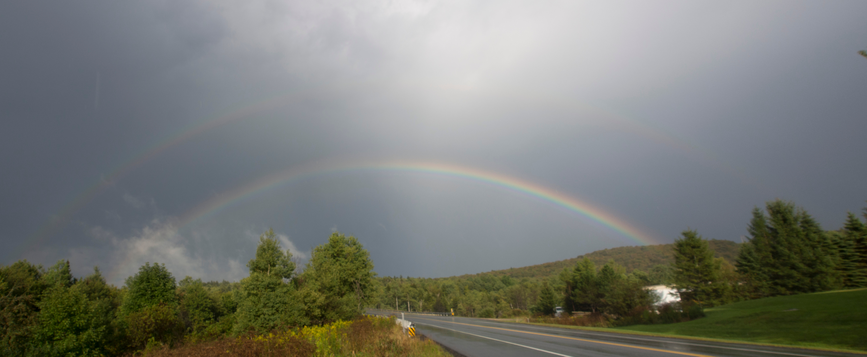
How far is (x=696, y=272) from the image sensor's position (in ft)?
181

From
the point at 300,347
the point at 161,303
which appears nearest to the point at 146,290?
the point at 161,303

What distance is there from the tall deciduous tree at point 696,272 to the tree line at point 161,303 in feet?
154

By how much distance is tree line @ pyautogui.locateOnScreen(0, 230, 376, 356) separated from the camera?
83.5 feet

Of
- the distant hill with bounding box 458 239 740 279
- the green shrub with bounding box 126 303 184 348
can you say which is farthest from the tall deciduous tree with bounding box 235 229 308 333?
the distant hill with bounding box 458 239 740 279

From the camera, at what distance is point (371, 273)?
156 ft

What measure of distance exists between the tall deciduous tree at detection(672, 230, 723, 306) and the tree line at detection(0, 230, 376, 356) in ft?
154

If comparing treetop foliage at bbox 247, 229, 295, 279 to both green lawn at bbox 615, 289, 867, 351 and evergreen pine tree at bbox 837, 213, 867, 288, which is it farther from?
evergreen pine tree at bbox 837, 213, 867, 288

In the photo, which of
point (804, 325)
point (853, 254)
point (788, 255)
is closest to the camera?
point (804, 325)

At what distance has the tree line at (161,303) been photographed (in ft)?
83.5

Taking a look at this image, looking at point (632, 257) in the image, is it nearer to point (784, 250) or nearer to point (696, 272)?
point (696, 272)

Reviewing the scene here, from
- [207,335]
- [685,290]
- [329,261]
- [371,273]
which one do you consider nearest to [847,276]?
[685,290]

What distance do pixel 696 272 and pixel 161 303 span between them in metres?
77.1

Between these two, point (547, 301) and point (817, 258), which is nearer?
point (817, 258)

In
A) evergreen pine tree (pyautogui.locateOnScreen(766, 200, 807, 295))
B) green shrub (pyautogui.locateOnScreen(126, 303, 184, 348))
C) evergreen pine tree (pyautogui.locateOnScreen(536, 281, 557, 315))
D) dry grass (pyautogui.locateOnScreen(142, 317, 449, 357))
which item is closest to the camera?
dry grass (pyautogui.locateOnScreen(142, 317, 449, 357))
